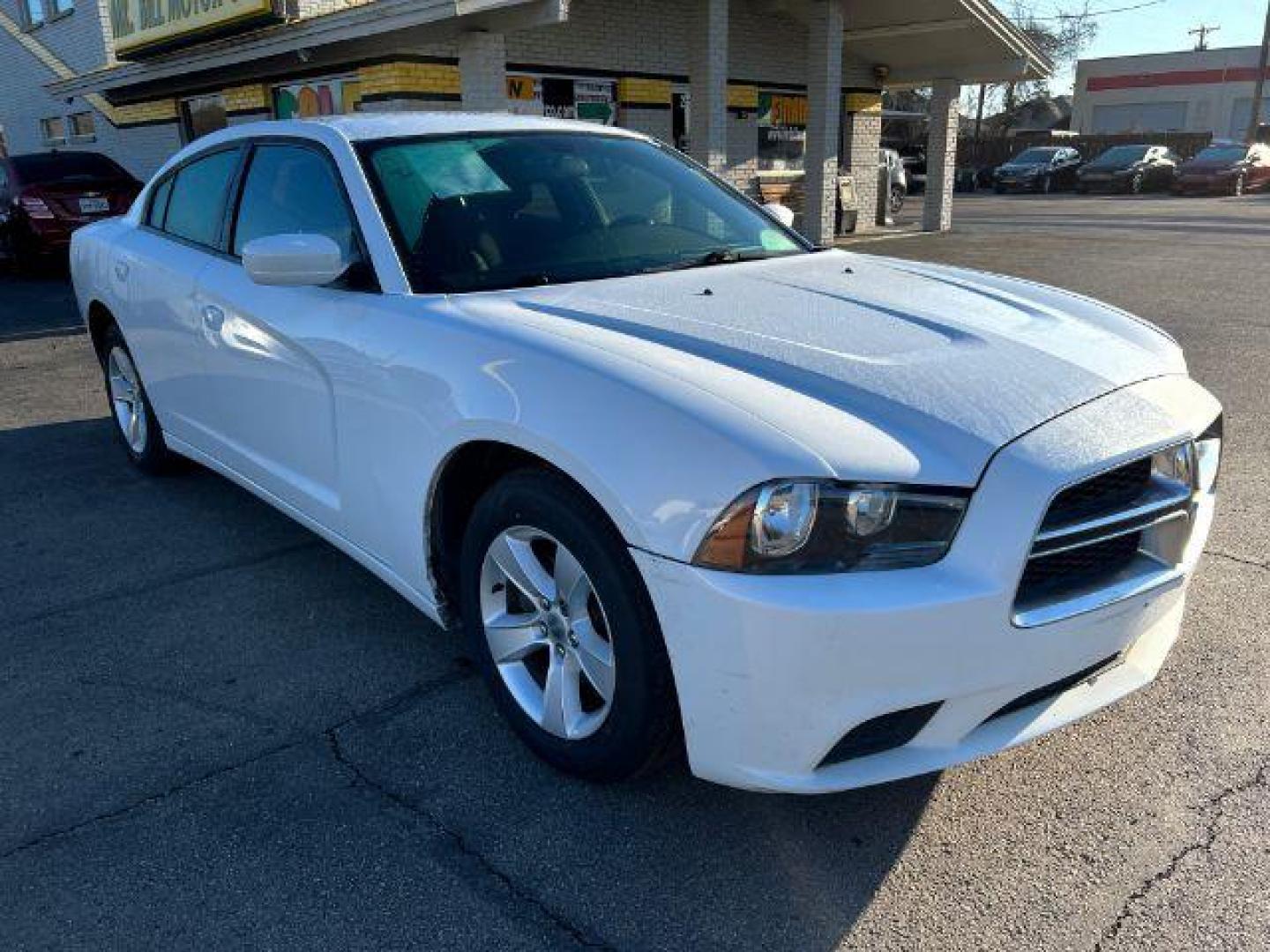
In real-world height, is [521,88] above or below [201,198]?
above

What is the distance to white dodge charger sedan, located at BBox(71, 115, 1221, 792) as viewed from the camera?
2037mm

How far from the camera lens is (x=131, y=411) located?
5.35 metres

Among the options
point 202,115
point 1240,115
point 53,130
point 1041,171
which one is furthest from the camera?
point 1240,115

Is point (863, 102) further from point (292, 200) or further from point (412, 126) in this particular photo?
point (292, 200)

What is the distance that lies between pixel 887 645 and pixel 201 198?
3.70m

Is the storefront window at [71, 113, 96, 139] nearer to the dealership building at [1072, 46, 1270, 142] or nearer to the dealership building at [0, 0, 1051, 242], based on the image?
the dealership building at [0, 0, 1051, 242]

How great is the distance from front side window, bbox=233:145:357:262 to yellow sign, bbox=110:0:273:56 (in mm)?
10324

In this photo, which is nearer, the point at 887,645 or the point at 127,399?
the point at 887,645

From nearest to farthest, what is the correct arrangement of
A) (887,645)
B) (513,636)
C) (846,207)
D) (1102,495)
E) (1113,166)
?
(887,645) < (1102,495) < (513,636) < (846,207) < (1113,166)

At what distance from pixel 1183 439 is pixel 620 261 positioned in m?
1.75

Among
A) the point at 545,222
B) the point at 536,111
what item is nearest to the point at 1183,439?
the point at 545,222

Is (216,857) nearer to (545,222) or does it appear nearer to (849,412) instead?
(849,412)

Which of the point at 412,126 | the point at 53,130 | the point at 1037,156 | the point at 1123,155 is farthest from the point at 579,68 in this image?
the point at 1123,155

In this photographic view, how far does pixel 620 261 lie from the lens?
10.9 ft
